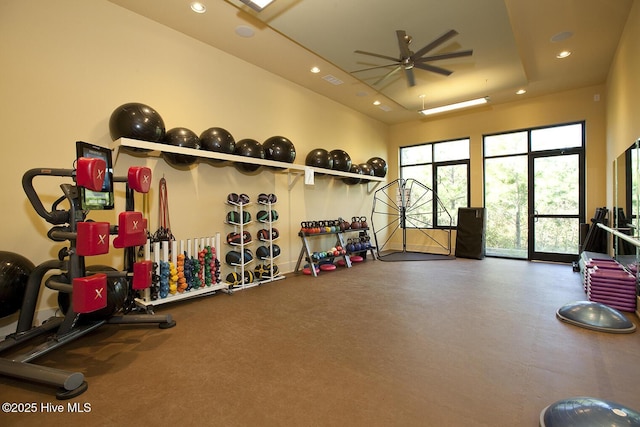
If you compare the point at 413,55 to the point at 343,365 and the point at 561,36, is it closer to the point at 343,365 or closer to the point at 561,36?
the point at 561,36

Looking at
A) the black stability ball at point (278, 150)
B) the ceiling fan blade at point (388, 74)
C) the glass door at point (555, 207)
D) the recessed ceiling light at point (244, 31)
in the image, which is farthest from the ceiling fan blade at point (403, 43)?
the glass door at point (555, 207)

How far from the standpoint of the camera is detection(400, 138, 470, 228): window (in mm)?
8102

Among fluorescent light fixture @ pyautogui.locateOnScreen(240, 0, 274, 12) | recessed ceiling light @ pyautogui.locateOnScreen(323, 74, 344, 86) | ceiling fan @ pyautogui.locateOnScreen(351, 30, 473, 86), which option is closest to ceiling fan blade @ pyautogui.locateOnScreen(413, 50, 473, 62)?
ceiling fan @ pyautogui.locateOnScreen(351, 30, 473, 86)

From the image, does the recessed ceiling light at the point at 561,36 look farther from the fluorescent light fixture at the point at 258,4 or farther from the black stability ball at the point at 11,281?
the black stability ball at the point at 11,281

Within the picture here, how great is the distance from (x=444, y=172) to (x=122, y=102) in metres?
7.67

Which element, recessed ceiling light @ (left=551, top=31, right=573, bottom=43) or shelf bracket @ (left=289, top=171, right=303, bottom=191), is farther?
shelf bracket @ (left=289, top=171, right=303, bottom=191)

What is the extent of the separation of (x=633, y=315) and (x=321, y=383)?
12.9ft

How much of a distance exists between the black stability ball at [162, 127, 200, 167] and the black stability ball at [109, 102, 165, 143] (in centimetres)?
28

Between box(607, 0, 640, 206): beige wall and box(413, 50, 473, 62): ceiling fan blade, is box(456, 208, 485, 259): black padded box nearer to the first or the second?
box(607, 0, 640, 206): beige wall

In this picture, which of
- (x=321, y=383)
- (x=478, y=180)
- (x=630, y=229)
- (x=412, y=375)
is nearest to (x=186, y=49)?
(x=321, y=383)

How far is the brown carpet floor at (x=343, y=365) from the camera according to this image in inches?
73.9

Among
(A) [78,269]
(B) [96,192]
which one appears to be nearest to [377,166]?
(B) [96,192]

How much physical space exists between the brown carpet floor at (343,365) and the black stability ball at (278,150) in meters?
2.47

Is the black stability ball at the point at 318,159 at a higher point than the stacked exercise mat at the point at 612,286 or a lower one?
higher
